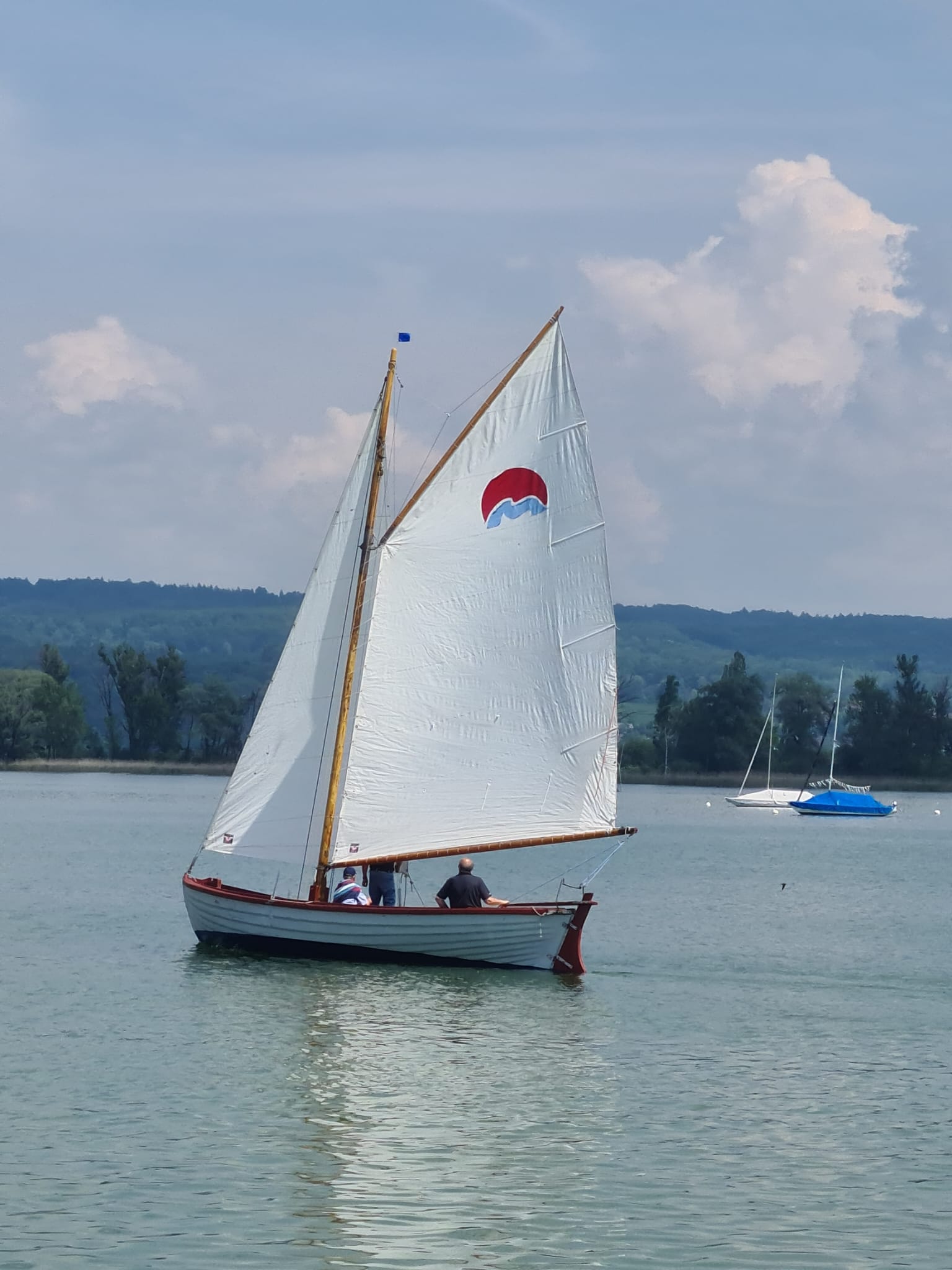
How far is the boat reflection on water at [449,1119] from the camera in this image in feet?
56.8

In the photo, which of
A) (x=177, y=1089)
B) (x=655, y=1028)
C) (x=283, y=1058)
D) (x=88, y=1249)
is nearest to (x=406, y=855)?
(x=655, y=1028)

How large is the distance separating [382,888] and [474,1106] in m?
13.6

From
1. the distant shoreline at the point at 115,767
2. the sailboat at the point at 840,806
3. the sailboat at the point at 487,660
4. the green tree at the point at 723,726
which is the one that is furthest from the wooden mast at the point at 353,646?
the green tree at the point at 723,726

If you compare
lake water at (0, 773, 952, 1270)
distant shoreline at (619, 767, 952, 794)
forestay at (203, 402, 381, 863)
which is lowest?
lake water at (0, 773, 952, 1270)


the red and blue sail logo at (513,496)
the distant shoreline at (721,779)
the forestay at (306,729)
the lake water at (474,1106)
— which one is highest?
the red and blue sail logo at (513,496)

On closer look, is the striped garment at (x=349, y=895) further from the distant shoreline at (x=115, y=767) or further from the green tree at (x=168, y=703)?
the green tree at (x=168, y=703)

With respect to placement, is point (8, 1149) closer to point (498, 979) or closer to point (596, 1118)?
point (596, 1118)

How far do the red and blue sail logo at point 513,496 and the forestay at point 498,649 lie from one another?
0.03 meters

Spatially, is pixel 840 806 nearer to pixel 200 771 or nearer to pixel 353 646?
pixel 200 771

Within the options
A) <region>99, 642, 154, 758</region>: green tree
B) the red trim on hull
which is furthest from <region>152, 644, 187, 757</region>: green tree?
the red trim on hull

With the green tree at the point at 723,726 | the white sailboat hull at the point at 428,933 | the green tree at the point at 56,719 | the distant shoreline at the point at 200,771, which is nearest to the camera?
the white sailboat hull at the point at 428,933

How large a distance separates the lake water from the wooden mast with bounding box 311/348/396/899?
2259mm

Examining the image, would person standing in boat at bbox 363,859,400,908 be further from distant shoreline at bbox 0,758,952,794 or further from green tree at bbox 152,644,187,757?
green tree at bbox 152,644,187,757

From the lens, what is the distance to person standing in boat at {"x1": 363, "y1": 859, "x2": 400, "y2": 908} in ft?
120
